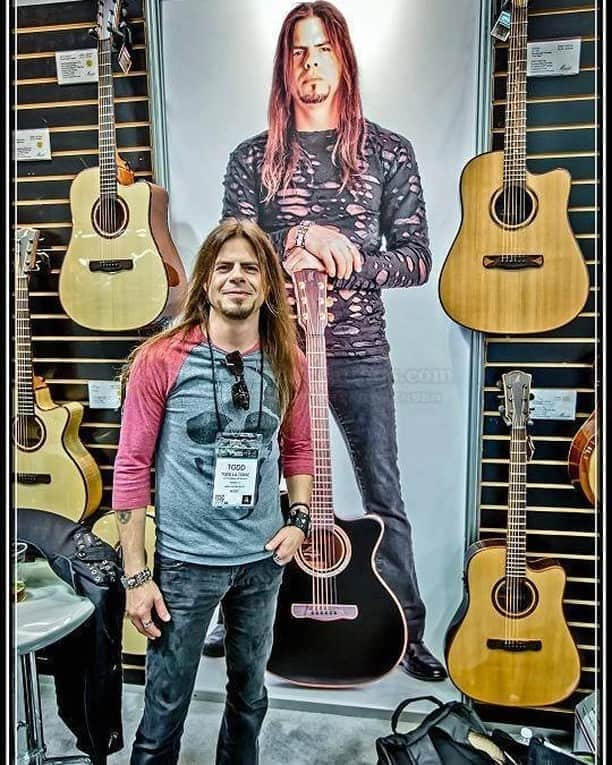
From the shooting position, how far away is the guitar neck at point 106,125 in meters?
2.05

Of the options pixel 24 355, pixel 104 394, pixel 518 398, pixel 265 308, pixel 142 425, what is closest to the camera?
pixel 142 425

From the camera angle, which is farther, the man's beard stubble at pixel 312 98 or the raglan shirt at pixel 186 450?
the man's beard stubble at pixel 312 98

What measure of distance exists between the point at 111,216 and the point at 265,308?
2.00ft

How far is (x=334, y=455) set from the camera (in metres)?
2.12

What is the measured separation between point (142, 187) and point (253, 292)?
536 millimetres

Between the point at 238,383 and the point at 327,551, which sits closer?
the point at 238,383

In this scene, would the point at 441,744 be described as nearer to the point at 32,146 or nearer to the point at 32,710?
the point at 32,710

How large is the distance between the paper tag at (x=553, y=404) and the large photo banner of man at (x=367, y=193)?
0.22 m

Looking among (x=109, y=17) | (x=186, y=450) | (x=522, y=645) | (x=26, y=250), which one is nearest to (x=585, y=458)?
(x=522, y=645)

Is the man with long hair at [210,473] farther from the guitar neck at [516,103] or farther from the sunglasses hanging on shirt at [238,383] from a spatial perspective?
the guitar neck at [516,103]

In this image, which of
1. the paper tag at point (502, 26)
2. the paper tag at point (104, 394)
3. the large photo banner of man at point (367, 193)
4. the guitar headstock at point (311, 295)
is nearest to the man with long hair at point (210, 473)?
the guitar headstock at point (311, 295)

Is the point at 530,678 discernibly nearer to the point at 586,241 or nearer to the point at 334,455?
the point at 334,455

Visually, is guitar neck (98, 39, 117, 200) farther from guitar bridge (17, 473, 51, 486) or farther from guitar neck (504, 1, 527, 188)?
guitar neck (504, 1, 527, 188)

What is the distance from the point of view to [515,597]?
201 centimetres
